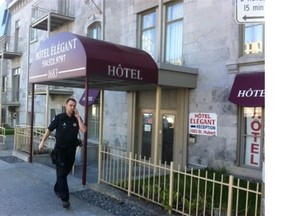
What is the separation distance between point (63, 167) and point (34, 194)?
120cm

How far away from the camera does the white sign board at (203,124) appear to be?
866 centimetres

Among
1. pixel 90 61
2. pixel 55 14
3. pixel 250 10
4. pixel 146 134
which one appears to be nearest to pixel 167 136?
pixel 146 134

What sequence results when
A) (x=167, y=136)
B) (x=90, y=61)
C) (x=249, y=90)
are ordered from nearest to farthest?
(x=90, y=61)
(x=249, y=90)
(x=167, y=136)

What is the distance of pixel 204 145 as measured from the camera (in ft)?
29.1

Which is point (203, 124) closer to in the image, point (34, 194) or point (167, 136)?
point (167, 136)

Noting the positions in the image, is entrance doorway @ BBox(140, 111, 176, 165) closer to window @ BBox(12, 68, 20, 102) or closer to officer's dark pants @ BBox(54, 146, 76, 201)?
officer's dark pants @ BBox(54, 146, 76, 201)

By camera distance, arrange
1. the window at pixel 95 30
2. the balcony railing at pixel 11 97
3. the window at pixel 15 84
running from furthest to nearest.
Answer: the window at pixel 15 84 → the balcony railing at pixel 11 97 → the window at pixel 95 30

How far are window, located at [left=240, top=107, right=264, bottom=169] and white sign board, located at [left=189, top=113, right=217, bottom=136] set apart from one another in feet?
2.60

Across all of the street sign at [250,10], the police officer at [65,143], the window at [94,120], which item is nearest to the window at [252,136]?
the police officer at [65,143]

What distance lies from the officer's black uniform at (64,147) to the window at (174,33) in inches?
198

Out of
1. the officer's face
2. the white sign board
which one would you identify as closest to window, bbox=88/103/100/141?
the white sign board

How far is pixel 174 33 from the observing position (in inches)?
403

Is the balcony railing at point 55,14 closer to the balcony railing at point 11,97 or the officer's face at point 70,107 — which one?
the balcony railing at point 11,97
